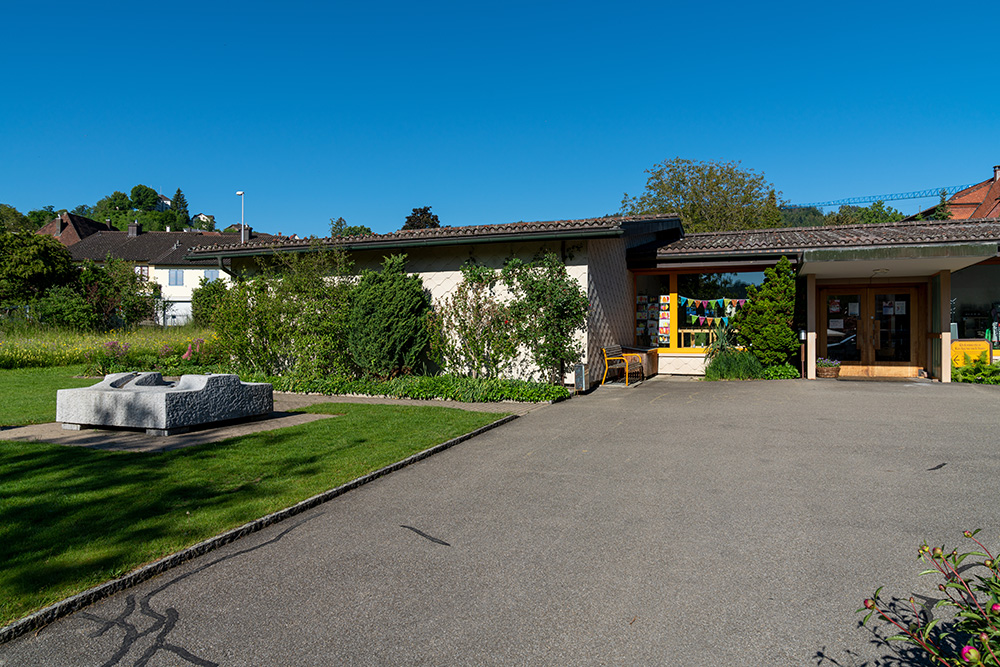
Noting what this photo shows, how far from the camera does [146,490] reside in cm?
563

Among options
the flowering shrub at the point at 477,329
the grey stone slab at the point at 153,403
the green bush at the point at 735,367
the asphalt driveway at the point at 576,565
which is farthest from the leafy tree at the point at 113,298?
the asphalt driveway at the point at 576,565

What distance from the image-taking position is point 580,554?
436 cm

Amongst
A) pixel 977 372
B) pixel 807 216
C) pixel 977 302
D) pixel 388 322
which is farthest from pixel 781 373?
pixel 807 216

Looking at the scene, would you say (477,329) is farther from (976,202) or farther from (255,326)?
(976,202)

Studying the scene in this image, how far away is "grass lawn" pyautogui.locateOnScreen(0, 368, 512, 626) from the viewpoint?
4.02 meters

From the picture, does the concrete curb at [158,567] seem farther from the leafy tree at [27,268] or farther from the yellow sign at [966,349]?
the leafy tree at [27,268]

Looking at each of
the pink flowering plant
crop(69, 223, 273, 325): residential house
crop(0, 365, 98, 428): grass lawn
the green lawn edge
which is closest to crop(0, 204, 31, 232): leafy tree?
crop(69, 223, 273, 325): residential house

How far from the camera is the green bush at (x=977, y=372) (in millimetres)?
14016

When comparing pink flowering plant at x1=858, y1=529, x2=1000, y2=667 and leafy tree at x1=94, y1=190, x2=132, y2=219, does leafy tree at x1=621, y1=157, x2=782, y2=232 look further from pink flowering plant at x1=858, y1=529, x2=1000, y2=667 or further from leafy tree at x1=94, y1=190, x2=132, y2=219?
leafy tree at x1=94, y1=190, x2=132, y2=219

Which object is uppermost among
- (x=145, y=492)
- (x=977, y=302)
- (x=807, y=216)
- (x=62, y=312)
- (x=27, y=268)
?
(x=807, y=216)

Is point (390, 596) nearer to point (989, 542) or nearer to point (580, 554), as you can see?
point (580, 554)

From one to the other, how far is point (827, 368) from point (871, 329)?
171 centimetres

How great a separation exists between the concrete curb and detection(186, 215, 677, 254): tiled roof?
7.12 metres

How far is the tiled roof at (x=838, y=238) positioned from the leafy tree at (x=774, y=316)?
74cm
